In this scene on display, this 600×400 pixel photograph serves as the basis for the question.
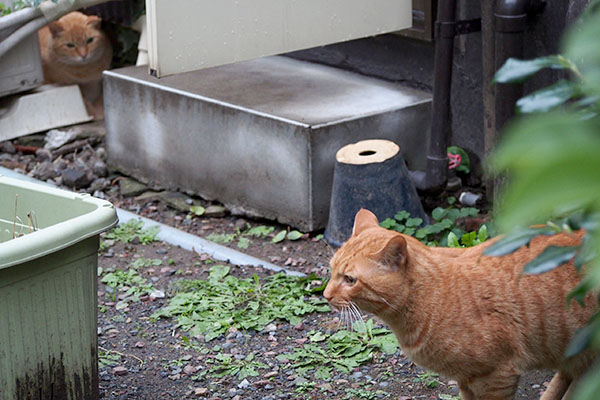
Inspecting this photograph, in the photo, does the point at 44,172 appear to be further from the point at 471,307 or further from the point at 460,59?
the point at 471,307

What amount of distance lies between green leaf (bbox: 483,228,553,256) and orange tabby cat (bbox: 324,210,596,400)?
48.0 inches

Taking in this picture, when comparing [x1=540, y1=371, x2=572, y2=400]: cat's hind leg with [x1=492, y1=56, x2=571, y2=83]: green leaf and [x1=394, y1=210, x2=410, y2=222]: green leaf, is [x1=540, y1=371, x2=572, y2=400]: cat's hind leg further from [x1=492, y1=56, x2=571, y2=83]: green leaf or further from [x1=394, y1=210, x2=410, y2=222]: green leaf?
[x1=492, y1=56, x2=571, y2=83]: green leaf

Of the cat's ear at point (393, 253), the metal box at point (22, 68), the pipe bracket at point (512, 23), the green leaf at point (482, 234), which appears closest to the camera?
the cat's ear at point (393, 253)

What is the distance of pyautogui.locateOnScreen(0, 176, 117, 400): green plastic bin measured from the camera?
2.97 m

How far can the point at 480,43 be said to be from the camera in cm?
538

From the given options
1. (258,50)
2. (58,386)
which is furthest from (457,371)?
(258,50)

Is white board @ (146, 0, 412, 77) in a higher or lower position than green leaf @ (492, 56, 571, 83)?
lower

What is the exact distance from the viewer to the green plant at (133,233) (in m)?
5.34

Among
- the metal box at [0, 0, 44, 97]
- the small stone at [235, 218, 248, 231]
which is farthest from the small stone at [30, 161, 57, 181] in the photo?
the small stone at [235, 218, 248, 231]

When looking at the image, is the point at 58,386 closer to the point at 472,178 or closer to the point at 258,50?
the point at 258,50

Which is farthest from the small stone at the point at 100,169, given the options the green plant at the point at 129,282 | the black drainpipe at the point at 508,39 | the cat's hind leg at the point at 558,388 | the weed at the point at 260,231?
the cat's hind leg at the point at 558,388

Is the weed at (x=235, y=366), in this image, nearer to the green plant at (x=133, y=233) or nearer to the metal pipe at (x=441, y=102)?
the green plant at (x=133, y=233)

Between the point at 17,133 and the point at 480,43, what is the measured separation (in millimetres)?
3877

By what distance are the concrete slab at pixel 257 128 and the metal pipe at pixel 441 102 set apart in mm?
393
